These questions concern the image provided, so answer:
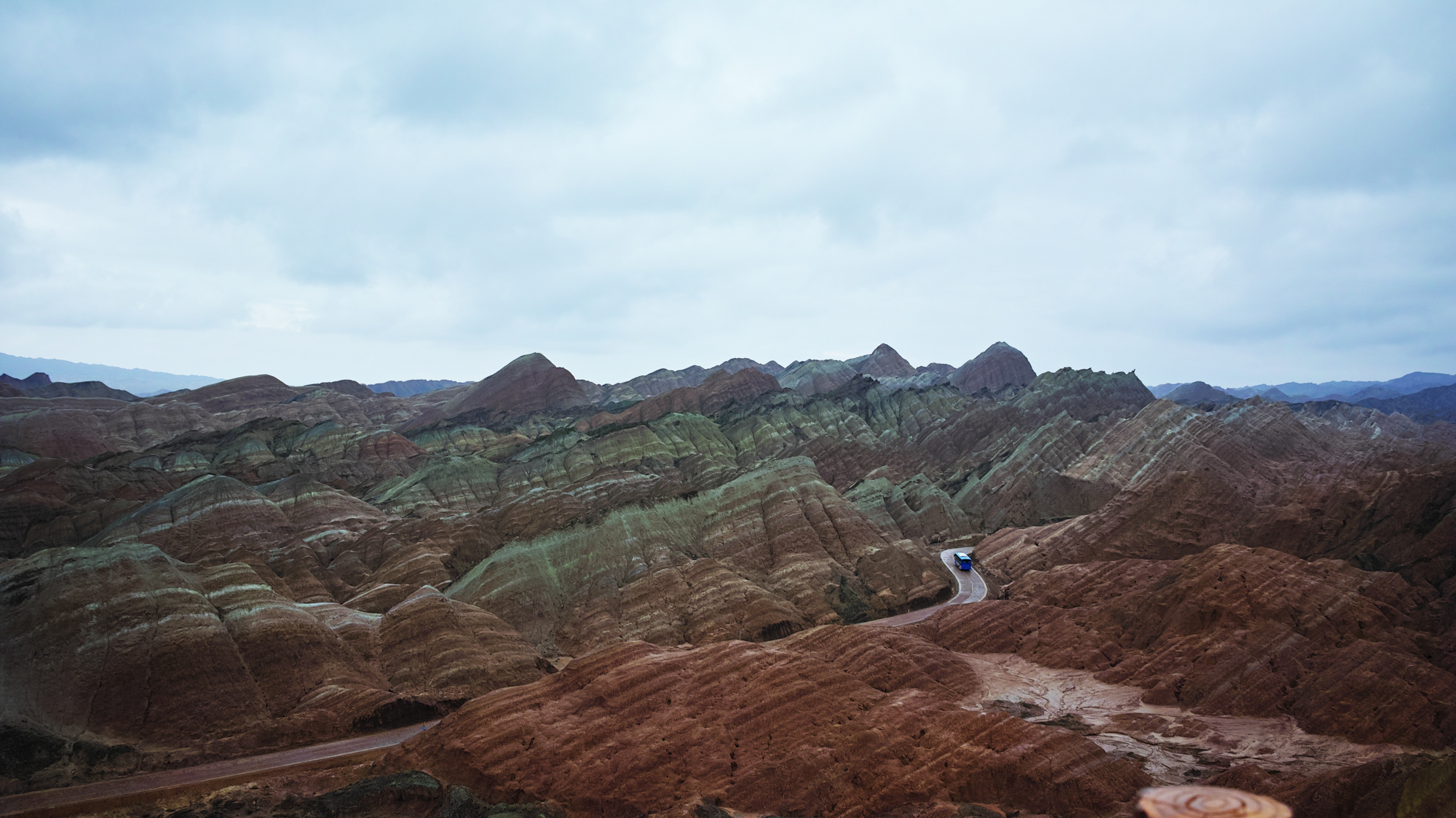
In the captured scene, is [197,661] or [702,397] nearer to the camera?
[197,661]

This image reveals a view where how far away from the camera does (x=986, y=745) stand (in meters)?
31.8

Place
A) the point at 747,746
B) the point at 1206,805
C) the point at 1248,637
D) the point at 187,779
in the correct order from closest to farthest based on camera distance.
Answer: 1. the point at 1206,805
2. the point at 747,746
3. the point at 187,779
4. the point at 1248,637

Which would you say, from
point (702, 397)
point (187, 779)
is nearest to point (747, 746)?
point (187, 779)

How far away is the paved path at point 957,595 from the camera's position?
2500 inches

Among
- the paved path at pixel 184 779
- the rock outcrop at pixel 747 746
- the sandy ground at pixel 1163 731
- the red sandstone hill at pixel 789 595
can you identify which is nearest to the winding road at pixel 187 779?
the paved path at pixel 184 779

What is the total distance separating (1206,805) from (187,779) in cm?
4846

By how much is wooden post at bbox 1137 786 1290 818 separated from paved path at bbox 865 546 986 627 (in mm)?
54741

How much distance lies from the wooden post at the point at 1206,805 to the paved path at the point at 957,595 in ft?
180

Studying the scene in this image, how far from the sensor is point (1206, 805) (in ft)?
19.1

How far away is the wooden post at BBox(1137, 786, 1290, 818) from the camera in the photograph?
5582mm

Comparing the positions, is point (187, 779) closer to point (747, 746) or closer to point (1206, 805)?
point (747, 746)

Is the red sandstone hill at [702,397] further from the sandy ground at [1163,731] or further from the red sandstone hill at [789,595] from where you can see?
the sandy ground at [1163,731]

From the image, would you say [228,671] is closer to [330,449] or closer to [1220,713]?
[1220,713]

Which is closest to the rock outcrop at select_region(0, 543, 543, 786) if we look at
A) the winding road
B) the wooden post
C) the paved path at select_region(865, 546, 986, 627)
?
the winding road
